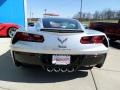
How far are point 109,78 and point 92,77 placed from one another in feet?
1.17

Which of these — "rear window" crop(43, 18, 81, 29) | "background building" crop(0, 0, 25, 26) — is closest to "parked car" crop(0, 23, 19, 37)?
"background building" crop(0, 0, 25, 26)

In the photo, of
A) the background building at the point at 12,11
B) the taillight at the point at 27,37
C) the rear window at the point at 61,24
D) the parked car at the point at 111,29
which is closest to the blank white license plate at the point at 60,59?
the taillight at the point at 27,37

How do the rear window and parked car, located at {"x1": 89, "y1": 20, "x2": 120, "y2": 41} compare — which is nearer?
the rear window

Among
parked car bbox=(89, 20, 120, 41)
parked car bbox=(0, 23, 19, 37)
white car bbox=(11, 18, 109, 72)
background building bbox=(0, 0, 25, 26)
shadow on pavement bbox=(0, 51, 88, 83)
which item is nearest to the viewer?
white car bbox=(11, 18, 109, 72)

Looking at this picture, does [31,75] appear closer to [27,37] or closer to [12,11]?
[27,37]

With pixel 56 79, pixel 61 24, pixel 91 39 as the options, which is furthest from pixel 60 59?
pixel 61 24

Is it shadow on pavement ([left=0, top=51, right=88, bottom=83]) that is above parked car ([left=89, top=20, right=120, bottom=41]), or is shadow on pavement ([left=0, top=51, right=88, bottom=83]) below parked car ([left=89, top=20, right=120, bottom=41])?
below

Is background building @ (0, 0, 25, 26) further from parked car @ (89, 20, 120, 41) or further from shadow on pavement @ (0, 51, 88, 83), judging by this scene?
shadow on pavement @ (0, 51, 88, 83)

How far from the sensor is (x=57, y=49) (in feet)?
12.6

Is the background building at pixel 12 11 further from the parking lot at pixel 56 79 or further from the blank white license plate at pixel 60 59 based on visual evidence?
the blank white license plate at pixel 60 59

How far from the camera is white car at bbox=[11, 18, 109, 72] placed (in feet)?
12.7

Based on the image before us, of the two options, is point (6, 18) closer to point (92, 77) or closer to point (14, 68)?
point (14, 68)

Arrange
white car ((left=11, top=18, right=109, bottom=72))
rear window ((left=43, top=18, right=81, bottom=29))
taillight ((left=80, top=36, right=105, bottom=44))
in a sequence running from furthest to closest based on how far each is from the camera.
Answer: rear window ((left=43, top=18, right=81, bottom=29))
taillight ((left=80, top=36, right=105, bottom=44))
white car ((left=11, top=18, right=109, bottom=72))

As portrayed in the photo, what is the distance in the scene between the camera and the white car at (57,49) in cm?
386
